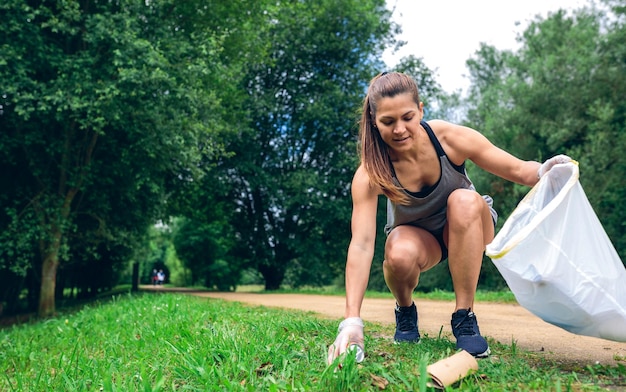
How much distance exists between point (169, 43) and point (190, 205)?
31.4 ft

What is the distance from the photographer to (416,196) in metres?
3.19

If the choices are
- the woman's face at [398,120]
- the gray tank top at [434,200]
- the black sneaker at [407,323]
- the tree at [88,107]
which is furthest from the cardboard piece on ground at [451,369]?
the tree at [88,107]

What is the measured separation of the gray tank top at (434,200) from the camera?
316 centimetres

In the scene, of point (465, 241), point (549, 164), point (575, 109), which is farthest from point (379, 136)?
point (575, 109)

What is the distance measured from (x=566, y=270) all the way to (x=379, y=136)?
1253 millimetres

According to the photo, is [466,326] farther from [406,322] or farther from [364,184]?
[364,184]

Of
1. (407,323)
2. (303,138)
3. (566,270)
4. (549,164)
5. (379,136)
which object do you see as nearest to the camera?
(566,270)

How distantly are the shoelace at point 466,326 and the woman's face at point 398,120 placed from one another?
1.01 m

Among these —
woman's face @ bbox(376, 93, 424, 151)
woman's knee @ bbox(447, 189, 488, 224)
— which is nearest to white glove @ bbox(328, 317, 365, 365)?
woman's knee @ bbox(447, 189, 488, 224)

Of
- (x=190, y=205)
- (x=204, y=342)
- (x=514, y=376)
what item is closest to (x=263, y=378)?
(x=204, y=342)

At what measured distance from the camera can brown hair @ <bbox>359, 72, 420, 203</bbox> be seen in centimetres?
292

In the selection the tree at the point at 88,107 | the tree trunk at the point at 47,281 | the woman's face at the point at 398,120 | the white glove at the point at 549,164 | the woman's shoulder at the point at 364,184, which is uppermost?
the tree at the point at 88,107

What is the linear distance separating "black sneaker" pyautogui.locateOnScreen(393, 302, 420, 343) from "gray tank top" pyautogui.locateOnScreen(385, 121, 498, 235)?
528 mm

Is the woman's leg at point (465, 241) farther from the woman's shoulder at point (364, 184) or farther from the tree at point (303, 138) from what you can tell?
the tree at point (303, 138)
